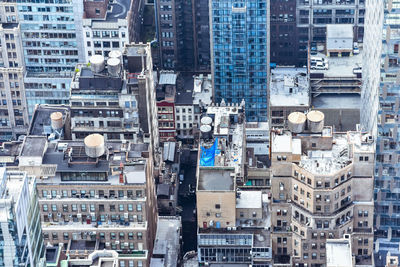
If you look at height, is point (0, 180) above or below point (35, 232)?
above

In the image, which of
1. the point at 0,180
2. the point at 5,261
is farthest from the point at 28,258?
the point at 0,180

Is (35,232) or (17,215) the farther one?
(35,232)

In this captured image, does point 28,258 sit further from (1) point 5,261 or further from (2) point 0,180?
(2) point 0,180

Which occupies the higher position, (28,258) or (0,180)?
(0,180)

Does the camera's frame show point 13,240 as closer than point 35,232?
Yes
